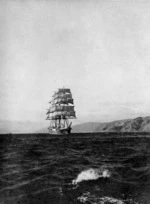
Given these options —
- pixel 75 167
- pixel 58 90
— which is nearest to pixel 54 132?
pixel 58 90

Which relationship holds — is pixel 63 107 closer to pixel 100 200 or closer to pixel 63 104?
pixel 63 104

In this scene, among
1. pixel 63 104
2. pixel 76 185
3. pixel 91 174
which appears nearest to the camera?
pixel 76 185

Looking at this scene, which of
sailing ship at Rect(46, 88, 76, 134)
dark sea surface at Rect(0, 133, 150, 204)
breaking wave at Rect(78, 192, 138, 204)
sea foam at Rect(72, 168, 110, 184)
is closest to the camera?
breaking wave at Rect(78, 192, 138, 204)

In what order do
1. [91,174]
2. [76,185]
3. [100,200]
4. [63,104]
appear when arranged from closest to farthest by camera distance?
[100,200]
[76,185]
[91,174]
[63,104]

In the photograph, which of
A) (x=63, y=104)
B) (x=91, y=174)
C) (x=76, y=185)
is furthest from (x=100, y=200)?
(x=63, y=104)

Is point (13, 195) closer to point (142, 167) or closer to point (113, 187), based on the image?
point (113, 187)

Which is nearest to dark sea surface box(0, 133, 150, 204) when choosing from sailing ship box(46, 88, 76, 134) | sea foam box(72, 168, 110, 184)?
sea foam box(72, 168, 110, 184)

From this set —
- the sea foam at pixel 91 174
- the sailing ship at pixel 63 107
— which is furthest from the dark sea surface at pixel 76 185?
the sailing ship at pixel 63 107

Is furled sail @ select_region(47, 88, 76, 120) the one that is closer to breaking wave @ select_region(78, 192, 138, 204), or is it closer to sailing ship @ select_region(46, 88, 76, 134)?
sailing ship @ select_region(46, 88, 76, 134)

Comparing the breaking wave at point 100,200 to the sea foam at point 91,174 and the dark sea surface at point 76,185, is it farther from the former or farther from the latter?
the sea foam at point 91,174
